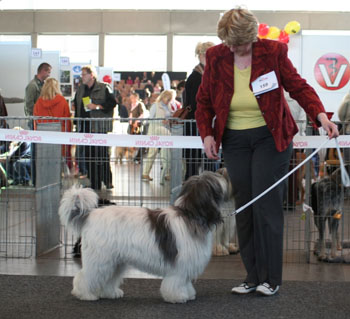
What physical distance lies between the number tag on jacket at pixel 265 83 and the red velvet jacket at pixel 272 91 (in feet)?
0.07

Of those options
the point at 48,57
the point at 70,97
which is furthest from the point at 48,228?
the point at 70,97

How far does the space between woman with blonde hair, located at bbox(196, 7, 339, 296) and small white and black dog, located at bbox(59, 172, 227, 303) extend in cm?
26

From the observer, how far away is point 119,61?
2181 centimetres

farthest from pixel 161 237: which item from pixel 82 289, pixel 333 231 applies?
pixel 333 231

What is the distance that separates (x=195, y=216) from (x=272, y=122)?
650 mm

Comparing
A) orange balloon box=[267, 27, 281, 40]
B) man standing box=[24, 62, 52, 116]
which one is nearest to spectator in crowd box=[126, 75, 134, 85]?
orange balloon box=[267, 27, 281, 40]

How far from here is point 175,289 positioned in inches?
124

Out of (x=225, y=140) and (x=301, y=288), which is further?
(x=301, y=288)

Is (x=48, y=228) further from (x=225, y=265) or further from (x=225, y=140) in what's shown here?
(x=225, y=140)

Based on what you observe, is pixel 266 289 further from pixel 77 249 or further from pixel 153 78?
pixel 153 78

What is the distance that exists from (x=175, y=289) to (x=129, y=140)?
60.5 inches

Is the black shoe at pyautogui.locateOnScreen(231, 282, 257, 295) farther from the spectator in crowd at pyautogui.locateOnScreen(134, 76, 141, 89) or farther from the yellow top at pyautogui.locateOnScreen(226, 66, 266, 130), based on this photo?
the spectator in crowd at pyautogui.locateOnScreen(134, 76, 141, 89)

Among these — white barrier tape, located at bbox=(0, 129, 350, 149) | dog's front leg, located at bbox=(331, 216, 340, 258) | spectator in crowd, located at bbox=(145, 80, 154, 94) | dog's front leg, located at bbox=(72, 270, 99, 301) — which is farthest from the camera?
spectator in crowd, located at bbox=(145, 80, 154, 94)

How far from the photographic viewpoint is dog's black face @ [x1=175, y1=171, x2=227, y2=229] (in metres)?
3.07
